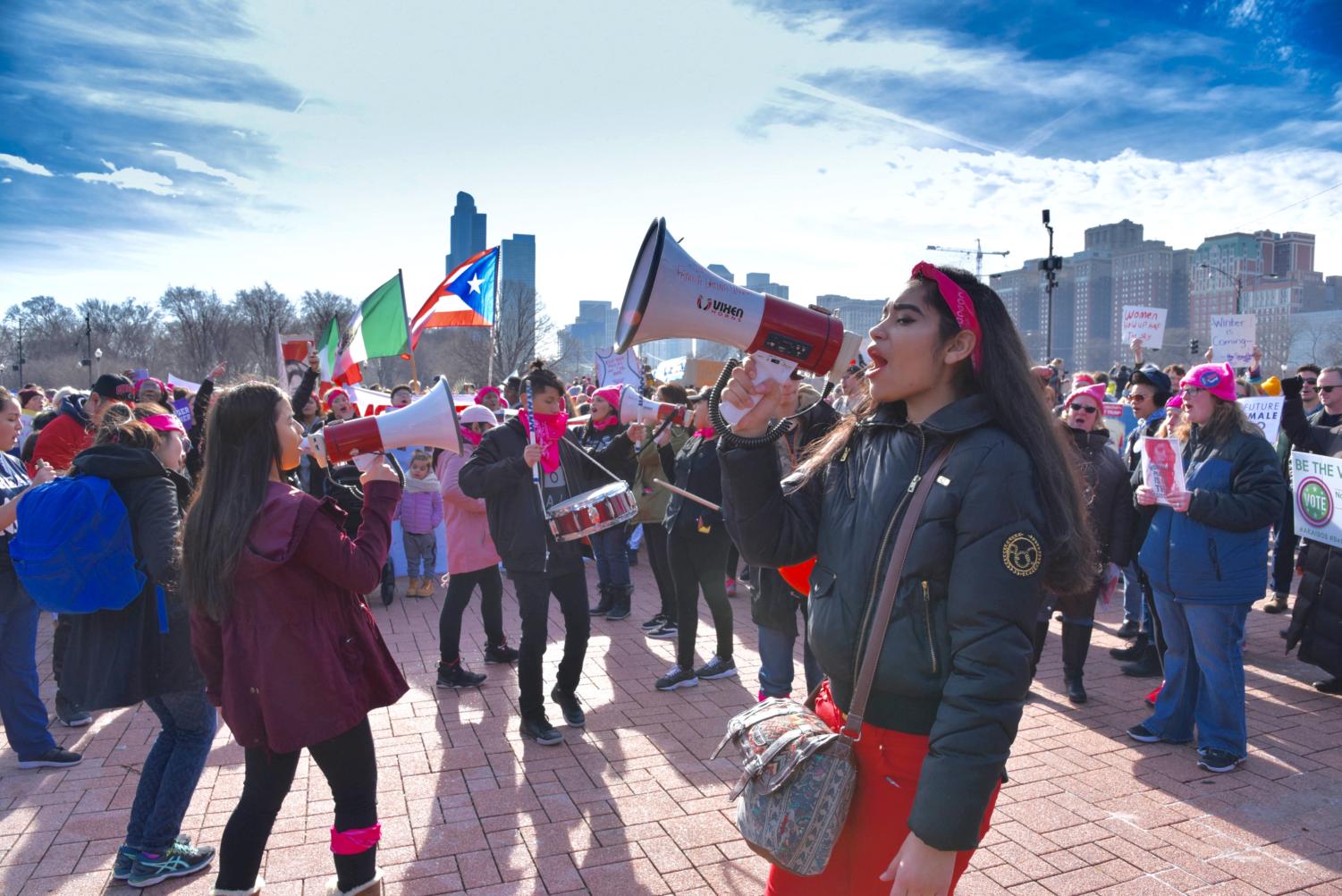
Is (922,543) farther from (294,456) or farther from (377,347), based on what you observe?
(377,347)

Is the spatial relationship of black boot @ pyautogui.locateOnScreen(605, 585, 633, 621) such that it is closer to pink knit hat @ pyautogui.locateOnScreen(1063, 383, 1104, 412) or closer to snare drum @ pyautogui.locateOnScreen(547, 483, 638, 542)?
snare drum @ pyautogui.locateOnScreen(547, 483, 638, 542)

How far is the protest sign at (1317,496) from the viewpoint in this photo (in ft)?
18.7

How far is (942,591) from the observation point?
179cm

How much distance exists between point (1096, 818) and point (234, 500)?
153 inches

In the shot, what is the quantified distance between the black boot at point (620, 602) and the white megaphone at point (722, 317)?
18.2 ft

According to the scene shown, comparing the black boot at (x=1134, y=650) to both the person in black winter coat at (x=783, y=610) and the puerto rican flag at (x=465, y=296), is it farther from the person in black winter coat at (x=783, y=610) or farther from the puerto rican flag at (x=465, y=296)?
the puerto rican flag at (x=465, y=296)

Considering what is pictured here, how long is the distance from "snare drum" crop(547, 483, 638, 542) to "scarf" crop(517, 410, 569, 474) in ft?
1.88

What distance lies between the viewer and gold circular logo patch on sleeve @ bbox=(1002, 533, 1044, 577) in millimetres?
1729

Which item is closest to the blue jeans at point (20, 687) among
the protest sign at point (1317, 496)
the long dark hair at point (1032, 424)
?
the long dark hair at point (1032, 424)

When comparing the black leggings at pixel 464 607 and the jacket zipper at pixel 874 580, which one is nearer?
the jacket zipper at pixel 874 580

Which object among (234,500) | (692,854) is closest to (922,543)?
(234,500)

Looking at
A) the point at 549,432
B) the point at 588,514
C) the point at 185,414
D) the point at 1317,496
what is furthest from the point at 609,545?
the point at 185,414

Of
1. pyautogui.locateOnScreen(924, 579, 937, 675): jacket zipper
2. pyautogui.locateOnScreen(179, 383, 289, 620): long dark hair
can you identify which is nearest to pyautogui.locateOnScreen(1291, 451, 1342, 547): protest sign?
pyautogui.locateOnScreen(924, 579, 937, 675): jacket zipper

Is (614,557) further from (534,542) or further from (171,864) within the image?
(171,864)
